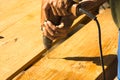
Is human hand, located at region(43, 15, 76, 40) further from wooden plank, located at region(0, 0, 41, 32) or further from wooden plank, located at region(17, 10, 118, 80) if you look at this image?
wooden plank, located at region(0, 0, 41, 32)

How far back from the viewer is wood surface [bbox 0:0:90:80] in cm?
166

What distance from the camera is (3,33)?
190 cm

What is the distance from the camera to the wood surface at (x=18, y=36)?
5.44 ft

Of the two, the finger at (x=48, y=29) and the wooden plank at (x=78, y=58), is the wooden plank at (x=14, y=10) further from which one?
the finger at (x=48, y=29)

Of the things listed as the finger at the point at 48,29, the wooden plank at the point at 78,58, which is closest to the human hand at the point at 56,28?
the finger at the point at 48,29

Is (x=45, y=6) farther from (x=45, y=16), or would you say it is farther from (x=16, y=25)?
(x=16, y=25)

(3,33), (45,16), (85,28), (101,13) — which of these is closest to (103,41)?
(85,28)

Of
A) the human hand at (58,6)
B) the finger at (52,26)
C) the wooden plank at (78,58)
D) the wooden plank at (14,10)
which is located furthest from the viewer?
the wooden plank at (14,10)

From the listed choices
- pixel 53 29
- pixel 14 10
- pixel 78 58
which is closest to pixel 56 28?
pixel 53 29

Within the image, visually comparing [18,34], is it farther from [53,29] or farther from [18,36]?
[53,29]

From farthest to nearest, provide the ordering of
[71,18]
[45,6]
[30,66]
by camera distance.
Answer: [30,66], [71,18], [45,6]

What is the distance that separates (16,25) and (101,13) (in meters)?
0.50

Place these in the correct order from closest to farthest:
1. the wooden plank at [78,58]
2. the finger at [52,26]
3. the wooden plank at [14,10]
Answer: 1. the finger at [52,26]
2. the wooden plank at [78,58]
3. the wooden plank at [14,10]

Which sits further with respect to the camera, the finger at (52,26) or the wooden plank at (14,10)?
the wooden plank at (14,10)
